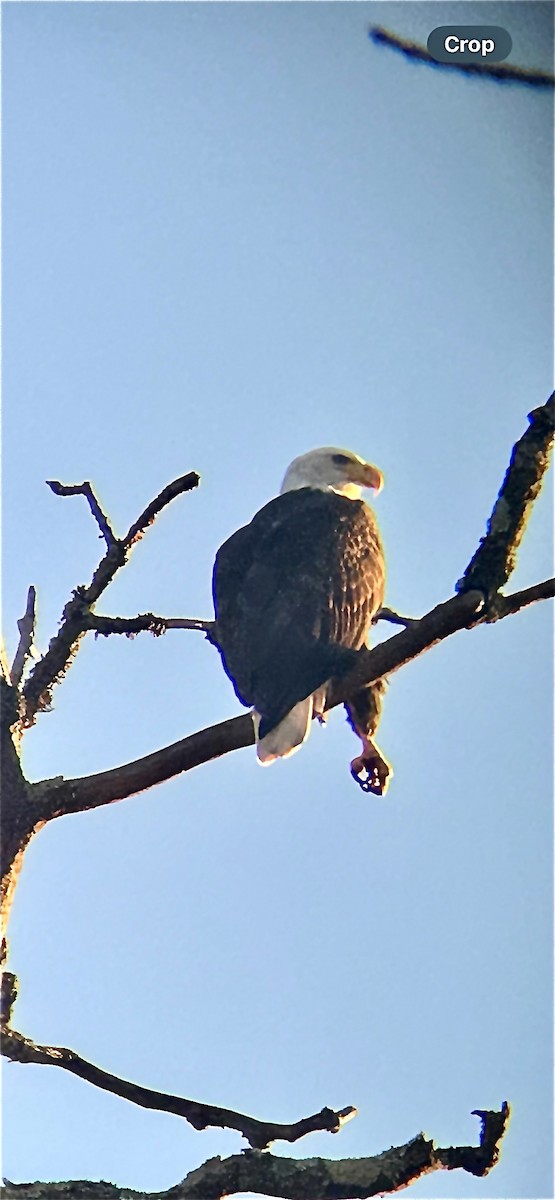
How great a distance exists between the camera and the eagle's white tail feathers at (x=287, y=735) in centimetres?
341

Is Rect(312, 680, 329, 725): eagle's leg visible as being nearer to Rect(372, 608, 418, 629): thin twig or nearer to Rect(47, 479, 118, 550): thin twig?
Rect(372, 608, 418, 629): thin twig

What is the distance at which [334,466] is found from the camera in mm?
4926

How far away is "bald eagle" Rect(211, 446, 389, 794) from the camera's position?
3562 mm

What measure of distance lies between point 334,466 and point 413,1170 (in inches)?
111

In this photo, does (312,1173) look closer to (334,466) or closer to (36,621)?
(36,621)

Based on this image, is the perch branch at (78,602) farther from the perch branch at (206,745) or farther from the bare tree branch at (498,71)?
the bare tree branch at (498,71)

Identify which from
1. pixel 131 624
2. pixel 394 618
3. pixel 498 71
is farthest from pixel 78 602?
pixel 498 71

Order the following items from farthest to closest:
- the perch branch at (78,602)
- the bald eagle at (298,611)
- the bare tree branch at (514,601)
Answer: the bald eagle at (298,611)
the bare tree branch at (514,601)
the perch branch at (78,602)

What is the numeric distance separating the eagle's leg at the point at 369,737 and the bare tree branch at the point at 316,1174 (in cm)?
119

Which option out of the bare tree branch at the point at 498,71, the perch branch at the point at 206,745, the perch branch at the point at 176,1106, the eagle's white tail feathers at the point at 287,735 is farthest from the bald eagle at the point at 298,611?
the bare tree branch at the point at 498,71

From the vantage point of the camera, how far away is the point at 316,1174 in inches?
106

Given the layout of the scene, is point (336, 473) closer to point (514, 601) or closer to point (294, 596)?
point (294, 596)

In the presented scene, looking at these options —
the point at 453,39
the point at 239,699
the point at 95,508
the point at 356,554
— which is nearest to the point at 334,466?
the point at 356,554

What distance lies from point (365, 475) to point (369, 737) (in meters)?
1.40
